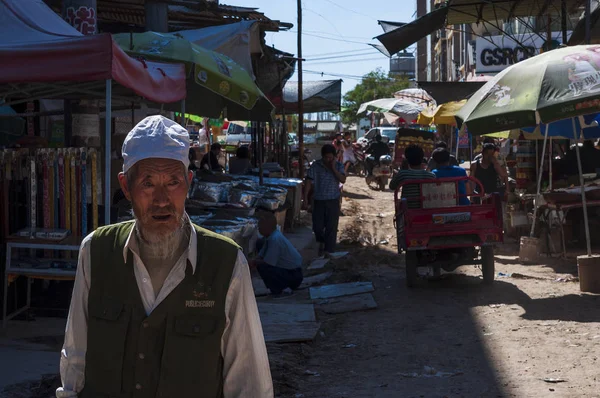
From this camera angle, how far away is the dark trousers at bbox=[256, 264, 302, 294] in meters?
10.9

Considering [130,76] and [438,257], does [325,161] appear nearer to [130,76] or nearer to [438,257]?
[438,257]

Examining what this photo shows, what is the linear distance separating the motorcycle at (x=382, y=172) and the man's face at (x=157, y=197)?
2795cm

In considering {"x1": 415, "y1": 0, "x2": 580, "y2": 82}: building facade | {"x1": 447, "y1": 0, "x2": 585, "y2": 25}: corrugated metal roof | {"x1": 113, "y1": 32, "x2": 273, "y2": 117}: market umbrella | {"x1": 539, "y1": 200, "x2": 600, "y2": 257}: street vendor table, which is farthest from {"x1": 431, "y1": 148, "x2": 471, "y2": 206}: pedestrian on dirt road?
{"x1": 447, "y1": 0, "x2": 585, "y2": 25}: corrugated metal roof

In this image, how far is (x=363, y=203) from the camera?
84.3ft

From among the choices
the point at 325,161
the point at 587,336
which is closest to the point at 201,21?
the point at 325,161

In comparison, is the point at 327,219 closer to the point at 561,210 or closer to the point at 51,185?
the point at 561,210

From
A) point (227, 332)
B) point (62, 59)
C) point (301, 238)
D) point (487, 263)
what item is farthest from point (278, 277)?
point (227, 332)

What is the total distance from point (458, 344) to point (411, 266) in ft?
9.64

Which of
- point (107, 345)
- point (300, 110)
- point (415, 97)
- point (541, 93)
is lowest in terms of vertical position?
point (107, 345)

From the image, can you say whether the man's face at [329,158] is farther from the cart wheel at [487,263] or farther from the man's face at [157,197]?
the man's face at [157,197]

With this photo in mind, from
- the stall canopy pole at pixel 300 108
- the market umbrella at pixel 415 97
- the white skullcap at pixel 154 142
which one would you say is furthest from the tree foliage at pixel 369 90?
the white skullcap at pixel 154 142

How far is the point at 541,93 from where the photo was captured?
9805 mm

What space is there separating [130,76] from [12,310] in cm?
259

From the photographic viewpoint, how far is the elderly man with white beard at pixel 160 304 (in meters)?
2.55
